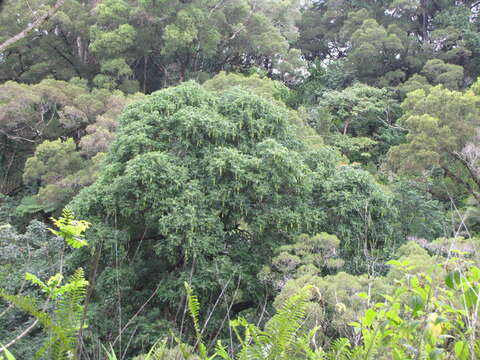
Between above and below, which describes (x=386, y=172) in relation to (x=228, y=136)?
below

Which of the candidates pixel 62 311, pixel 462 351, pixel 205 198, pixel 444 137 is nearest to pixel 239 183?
pixel 205 198

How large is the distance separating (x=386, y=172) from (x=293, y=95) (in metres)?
4.86

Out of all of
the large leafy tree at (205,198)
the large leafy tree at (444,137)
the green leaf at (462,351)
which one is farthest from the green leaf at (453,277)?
the large leafy tree at (444,137)

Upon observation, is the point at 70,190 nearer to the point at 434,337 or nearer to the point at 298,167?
the point at 298,167

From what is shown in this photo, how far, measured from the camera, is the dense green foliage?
47.2 inches

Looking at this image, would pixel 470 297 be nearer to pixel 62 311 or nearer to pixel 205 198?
pixel 62 311

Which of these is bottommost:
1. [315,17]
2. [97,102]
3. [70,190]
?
[70,190]

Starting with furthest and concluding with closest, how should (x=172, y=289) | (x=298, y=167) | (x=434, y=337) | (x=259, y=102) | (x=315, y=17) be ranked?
(x=315, y=17) < (x=259, y=102) < (x=298, y=167) < (x=172, y=289) < (x=434, y=337)

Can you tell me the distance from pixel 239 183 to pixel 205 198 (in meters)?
0.45

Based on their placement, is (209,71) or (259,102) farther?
(209,71)

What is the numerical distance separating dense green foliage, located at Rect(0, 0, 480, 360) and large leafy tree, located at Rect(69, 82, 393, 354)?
3cm

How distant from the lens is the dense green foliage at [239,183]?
120 cm

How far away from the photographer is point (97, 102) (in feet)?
34.4

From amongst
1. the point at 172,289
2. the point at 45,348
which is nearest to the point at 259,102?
the point at 172,289
